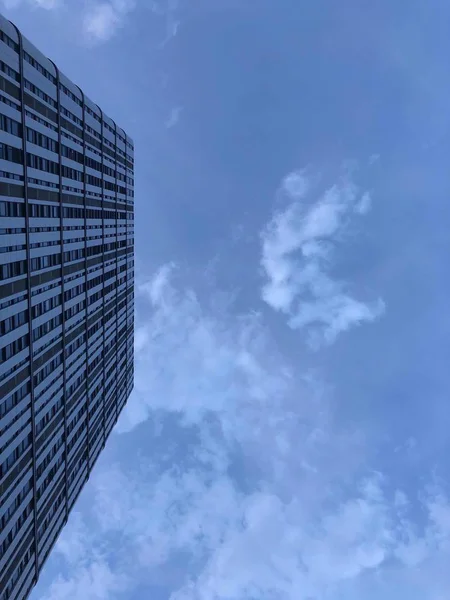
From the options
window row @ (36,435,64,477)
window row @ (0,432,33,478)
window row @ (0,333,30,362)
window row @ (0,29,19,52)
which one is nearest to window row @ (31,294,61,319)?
window row @ (0,333,30,362)

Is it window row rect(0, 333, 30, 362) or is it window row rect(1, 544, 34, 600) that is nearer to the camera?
window row rect(0, 333, 30, 362)

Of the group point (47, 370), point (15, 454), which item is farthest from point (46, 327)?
point (15, 454)

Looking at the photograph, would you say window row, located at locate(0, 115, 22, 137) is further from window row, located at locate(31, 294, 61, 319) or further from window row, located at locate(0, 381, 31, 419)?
window row, located at locate(0, 381, 31, 419)

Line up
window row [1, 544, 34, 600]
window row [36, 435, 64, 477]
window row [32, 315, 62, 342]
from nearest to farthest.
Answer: window row [1, 544, 34, 600] → window row [32, 315, 62, 342] → window row [36, 435, 64, 477]

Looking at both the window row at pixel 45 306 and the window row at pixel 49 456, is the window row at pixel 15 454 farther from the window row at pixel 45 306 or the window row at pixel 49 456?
the window row at pixel 45 306

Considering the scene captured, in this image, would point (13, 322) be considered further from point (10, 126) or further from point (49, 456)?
point (49, 456)

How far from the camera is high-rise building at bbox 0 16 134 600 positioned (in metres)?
40.5

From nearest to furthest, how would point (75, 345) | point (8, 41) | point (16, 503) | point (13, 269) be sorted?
1. point (8, 41)
2. point (13, 269)
3. point (16, 503)
4. point (75, 345)

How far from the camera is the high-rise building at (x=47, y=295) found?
1593 inches

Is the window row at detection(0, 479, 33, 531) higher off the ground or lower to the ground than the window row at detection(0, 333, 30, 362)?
lower

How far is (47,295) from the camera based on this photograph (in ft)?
158

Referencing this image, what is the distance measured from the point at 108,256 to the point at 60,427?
3029cm

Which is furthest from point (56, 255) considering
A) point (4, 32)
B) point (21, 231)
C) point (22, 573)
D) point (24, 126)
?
point (22, 573)

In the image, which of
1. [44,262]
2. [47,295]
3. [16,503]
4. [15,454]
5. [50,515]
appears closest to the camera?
[15,454]
